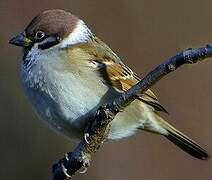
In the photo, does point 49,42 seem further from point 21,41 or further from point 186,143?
point 186,143

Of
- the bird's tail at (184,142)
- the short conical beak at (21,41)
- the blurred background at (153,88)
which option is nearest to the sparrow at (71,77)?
the short conical beak at (21,41)

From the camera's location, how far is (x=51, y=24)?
3.23 m

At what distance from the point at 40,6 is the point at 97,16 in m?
0.37

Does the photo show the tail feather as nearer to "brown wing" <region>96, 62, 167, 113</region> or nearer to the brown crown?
"brown wing" <region>96, 62, 167, 113</region>

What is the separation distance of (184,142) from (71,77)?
0.72 metres

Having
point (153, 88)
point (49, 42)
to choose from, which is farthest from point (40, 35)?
point (153, 88)

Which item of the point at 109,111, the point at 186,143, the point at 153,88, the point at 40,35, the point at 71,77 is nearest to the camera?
the point at 109,111

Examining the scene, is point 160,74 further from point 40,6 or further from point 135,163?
point 40,6

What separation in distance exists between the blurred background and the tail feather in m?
0.72

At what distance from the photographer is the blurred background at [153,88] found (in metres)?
4.46

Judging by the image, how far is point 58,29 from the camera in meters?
3.27

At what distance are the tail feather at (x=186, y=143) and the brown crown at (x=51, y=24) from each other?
60cm

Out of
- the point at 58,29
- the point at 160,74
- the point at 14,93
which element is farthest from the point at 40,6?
the point at 160,74

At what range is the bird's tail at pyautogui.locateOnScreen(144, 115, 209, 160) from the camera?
3.53 m
